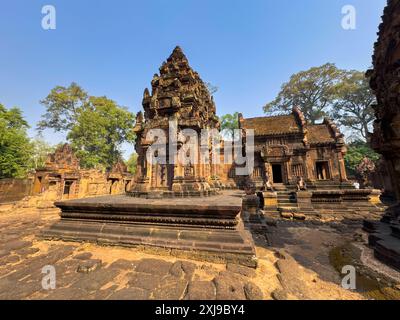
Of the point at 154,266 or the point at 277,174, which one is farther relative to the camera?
the point at 277,174

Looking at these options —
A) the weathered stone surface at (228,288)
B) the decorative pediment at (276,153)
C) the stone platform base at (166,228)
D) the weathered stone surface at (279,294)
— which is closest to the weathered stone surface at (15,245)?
the stone platform base at (166,228)

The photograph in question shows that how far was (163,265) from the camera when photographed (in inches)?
122

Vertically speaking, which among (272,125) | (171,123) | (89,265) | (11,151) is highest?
(272,125)

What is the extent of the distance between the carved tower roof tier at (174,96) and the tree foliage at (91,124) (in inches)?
926

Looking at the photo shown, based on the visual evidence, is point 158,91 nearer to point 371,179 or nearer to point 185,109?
point 185,109

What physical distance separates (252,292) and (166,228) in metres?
2.29

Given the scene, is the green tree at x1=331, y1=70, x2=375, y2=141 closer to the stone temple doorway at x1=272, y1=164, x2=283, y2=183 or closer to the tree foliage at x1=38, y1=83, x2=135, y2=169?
the stone temple doorway at x1=272, y1=164, x2=283, y2=183

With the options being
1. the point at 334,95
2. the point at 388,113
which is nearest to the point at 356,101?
the point at 334,95

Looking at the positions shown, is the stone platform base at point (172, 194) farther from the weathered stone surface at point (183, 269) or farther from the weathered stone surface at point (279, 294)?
the weathered stone surface at point (279, 294)

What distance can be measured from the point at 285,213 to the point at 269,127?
11606mm

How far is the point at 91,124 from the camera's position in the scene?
26.2 metres

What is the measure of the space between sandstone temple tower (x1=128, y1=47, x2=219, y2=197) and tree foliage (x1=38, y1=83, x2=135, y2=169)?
23.5 meters

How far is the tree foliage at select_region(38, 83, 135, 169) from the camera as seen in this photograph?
85.9 feet

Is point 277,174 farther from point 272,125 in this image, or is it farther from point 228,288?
point 228,288
